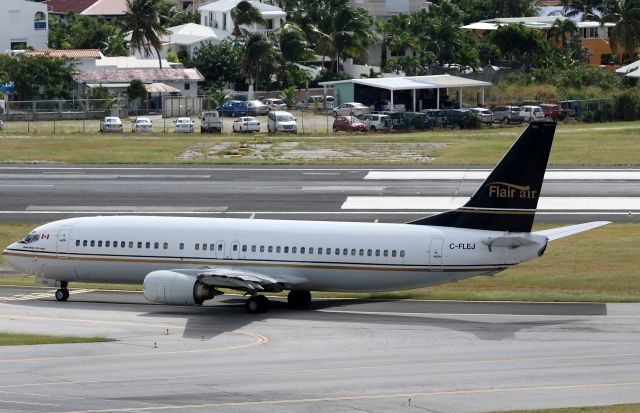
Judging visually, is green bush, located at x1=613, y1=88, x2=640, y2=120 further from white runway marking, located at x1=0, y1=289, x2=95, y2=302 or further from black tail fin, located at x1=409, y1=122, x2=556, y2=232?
black tail fin, located at x1=409, y1=122, x2=556, y2=232

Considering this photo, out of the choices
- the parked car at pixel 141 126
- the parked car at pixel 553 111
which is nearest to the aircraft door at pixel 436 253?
the parked car at pixel 141 126

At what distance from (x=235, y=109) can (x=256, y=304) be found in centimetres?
8746

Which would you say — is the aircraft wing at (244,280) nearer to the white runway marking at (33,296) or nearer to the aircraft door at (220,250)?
the aircraft door at (220,250)

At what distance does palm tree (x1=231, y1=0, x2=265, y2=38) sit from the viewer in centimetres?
15500

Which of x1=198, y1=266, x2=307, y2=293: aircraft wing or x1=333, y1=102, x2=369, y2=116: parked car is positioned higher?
x1=333, y1=102, x2=369, y2=116: parked car

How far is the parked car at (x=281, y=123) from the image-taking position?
112812 millimetres

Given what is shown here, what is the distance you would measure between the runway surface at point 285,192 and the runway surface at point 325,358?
871 inches

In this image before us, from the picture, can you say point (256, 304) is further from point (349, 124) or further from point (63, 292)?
point (349, 124)

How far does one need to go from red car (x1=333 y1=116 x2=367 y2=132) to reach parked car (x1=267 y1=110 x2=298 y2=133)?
3.80 meters

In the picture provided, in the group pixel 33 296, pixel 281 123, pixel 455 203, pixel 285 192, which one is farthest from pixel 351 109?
pixel 33 296

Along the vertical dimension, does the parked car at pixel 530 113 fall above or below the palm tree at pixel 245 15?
below

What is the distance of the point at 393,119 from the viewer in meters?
113

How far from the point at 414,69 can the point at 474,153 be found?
53813 millimetres

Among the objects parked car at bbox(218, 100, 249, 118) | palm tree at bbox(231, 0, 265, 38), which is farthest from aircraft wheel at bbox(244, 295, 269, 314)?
palm tree at bbox(231, 0, 265, 38)
